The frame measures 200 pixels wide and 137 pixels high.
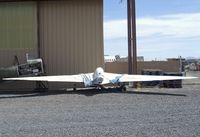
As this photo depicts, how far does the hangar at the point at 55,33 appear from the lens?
29375 millimetres

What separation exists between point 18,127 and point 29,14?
17.8 m

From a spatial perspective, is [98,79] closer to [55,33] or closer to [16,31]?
[55,33]

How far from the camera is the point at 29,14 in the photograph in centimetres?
2950

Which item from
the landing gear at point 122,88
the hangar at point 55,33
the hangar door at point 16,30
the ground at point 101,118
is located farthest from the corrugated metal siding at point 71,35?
the ground at point 101,118

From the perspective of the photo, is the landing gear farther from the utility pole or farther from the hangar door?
the hangar door

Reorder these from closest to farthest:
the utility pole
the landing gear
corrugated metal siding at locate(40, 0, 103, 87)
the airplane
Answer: the airplane
the landing gear
the utility pole
corrugated metal siding at locate(40, 0, 103, 87)

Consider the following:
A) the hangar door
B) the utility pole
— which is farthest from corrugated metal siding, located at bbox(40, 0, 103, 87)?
the utility pole

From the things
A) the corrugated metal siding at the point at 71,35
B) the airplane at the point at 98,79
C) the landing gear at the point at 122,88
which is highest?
the corrugated metal siding at the point at 71,35

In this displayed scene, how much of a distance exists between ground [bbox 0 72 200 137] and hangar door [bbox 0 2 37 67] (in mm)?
8911

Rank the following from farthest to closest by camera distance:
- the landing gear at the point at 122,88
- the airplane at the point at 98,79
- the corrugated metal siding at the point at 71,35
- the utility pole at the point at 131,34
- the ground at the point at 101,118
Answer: the corrugated metal siding at the point at 71,35 < the utility pole at the point at 131,34 < the landing gear at the point at 122,88 < the airplane at the point at 98,79 < the ground at the point at 101,118

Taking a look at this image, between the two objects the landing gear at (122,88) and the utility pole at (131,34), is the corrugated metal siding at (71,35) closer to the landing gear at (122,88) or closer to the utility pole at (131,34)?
the utility pole at (131,34)

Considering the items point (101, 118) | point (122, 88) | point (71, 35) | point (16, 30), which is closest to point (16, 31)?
point (16, 30)

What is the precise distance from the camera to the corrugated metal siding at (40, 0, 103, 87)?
96.3 ft

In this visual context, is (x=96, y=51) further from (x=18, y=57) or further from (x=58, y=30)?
(x=18, y=57)
